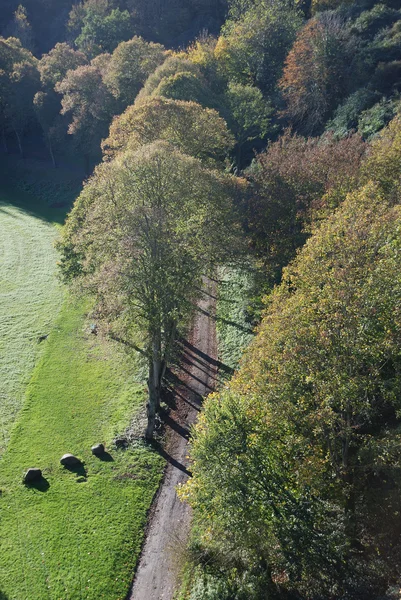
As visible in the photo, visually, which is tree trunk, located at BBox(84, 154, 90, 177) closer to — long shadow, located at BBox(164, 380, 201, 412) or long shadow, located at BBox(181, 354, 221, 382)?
long shadow, located at BBox(181, 354, 221, 382)

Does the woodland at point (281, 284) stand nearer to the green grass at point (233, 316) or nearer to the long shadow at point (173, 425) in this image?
the green grass at point (233, 316)

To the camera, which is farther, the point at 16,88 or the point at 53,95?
the point at 16,88

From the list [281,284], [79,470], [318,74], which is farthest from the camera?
[318,74]

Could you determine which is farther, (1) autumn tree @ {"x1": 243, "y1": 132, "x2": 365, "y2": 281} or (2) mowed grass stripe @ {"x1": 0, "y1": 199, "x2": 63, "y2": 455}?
(2) mowed grass stripe @ {"x1": 0, "y1": 199, "x2": 63, "y2": 455}

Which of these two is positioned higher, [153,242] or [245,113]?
[245,113]

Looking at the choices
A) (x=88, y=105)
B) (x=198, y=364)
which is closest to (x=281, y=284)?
(x=198, y=364)

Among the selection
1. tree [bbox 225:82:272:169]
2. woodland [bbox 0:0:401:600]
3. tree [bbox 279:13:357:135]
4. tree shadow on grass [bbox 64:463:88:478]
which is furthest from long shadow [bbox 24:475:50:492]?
tree [bbox 279:13:357:135]

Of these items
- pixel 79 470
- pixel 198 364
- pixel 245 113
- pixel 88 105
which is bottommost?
pixel 79 470

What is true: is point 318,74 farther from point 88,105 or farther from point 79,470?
point 79,470
